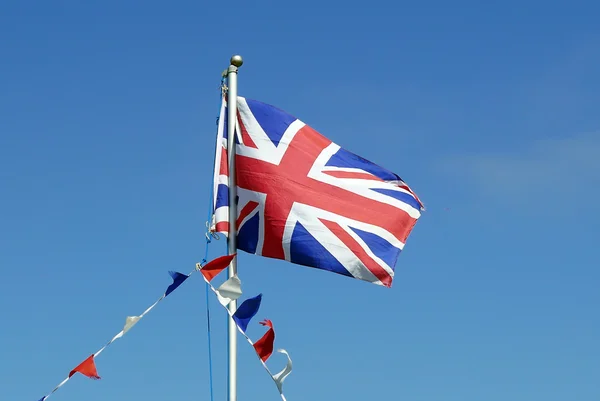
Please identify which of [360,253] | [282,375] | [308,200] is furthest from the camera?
[308,200]

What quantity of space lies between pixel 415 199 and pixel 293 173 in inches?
93.3

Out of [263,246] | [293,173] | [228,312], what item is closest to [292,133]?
[293,173]

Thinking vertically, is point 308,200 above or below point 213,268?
above

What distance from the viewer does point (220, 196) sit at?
19688 millimetres

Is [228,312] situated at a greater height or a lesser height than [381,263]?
lesser

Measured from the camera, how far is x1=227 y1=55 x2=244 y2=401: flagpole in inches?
730

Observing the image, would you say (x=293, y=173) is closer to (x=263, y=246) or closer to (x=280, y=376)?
(x=263, y=246)

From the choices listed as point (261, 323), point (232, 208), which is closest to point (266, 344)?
point (261, 323)

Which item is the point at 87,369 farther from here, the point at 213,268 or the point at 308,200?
the point at 308,200

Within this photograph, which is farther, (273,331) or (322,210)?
(322,210)

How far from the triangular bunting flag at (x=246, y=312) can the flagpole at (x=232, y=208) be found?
0.64 feet

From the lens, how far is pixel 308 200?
66.8ft

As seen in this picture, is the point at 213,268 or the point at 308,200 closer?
the point at 213,268

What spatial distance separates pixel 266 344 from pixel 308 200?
9.70 ft
